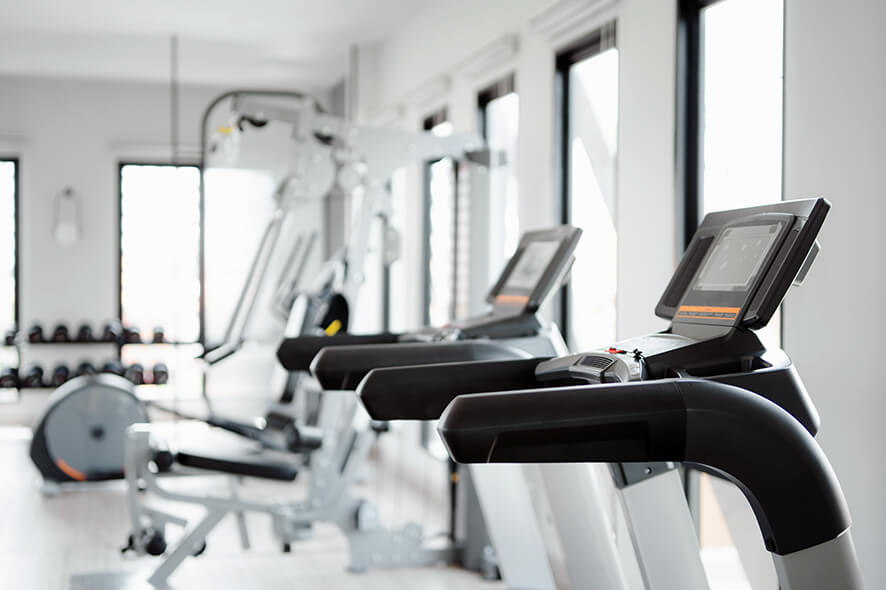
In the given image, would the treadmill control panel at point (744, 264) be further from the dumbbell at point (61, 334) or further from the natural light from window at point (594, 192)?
the dumbbell at point (61, 334)

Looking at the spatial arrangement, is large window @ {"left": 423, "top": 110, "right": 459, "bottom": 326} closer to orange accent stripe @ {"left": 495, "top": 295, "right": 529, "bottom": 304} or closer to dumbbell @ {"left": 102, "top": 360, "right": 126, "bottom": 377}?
dumbbell @ {"left": 102, "top": 360, "right": 126, "bottom": 377}

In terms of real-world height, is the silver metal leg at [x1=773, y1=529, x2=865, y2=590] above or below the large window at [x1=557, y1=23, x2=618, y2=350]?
below

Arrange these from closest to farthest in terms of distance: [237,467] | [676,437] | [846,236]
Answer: [676,437]
[846,236]
[237,467]

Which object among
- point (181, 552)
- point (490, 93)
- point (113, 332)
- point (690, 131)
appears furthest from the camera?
point (113, 332)

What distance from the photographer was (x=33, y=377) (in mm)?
4668

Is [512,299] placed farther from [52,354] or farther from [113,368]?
[52,354]

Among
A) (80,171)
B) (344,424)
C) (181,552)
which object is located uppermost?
(80,171)

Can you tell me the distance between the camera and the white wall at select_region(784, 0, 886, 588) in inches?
73.2

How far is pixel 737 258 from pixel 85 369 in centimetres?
403

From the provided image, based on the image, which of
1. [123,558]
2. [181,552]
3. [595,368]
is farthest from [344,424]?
[595,368]

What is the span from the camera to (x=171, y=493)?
343 centimetres

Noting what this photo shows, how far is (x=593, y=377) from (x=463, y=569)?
93.3 inches

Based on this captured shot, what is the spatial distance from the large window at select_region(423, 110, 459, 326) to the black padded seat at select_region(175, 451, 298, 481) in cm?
143

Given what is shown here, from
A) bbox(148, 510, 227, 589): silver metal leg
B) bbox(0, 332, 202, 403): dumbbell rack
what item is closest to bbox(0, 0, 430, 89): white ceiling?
bbox(0, 332, 202, 403): dumbbell rack
